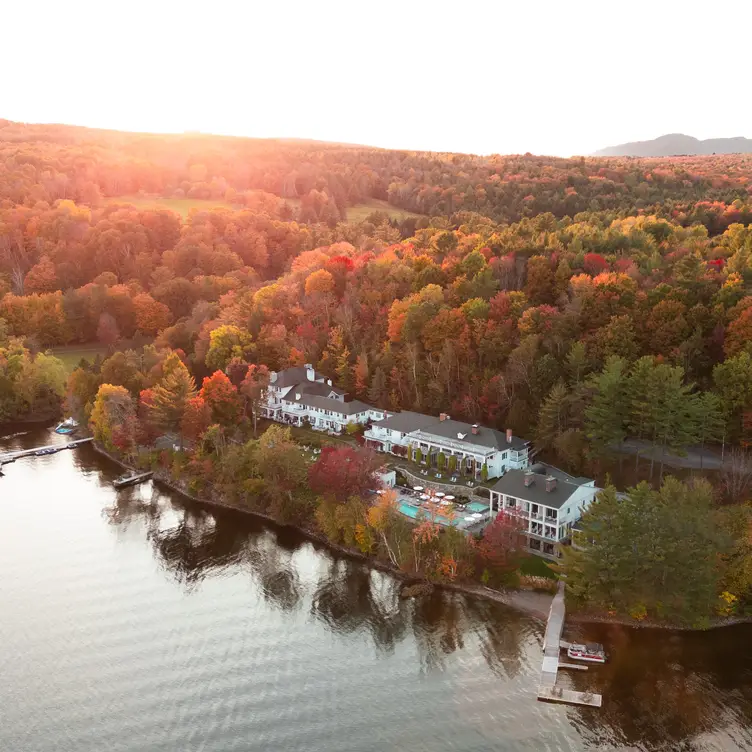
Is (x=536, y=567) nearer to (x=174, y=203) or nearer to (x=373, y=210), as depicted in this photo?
(x=373, y=210)

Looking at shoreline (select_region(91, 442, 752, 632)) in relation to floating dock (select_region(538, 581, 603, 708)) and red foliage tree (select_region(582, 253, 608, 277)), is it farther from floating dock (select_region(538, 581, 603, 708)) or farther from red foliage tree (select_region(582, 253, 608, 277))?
red foliage tree (select_region(582, 253, 608, 277))

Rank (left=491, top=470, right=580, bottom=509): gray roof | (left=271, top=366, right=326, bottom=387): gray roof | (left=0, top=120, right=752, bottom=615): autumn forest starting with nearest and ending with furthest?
(left=491, top=470, right=580, bottom=509): gray roof, (left=0, top=120, right=752, bottom=615): autumn forest, (left=271, top=366, right=326, bottom=387): gray roof

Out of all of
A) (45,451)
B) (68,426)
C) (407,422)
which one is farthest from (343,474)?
(68,426)

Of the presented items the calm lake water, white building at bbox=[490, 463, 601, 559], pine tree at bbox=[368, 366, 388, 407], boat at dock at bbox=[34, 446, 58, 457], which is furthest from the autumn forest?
boat at dock at bbox=[34, 446, 58, 457]

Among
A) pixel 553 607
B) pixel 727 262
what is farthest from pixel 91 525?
pixel 727 262

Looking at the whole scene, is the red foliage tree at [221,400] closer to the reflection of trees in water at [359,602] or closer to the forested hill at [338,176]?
the reflection of trees in water at [359,602]

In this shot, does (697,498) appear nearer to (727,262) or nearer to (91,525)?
(727,262)
